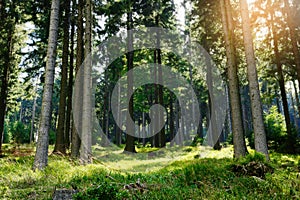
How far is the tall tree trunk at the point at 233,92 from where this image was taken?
9.48 m

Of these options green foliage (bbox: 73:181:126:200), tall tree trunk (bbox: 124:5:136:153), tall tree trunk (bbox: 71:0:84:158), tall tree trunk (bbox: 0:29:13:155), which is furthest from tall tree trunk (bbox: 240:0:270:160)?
tall tree trunk (bbox: 0:29:13:155)

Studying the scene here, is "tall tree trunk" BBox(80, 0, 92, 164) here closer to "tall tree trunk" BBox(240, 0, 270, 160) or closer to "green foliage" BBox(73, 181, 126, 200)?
"green foliage" BBox(73, 181, 126, 200)

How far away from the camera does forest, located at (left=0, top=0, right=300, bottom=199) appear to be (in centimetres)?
504

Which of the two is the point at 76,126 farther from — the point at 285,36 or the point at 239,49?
the point at 285,36

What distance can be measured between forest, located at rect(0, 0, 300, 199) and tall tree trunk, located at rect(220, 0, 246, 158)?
0.04 meters

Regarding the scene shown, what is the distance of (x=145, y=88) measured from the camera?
3144 centimetres

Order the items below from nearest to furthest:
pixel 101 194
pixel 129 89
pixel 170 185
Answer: pixel 101 194
pixel 170 185
pixel 129 89

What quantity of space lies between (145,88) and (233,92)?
72.2ft

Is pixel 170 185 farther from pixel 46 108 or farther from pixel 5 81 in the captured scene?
pixel 5 81

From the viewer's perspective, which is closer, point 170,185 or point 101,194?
point 101,194

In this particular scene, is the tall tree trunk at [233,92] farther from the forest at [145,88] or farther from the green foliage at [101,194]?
the green foliage at [101,194]

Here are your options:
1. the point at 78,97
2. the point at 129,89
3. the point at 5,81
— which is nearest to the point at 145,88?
the point at 129,89

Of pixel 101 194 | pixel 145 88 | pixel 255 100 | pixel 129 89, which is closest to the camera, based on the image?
pixel 101 194

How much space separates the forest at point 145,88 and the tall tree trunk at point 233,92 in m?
0.04
